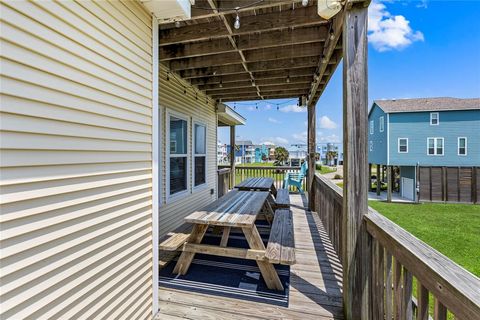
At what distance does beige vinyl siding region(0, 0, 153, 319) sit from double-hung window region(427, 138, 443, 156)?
18.5m

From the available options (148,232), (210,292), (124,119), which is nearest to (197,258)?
(210,292)

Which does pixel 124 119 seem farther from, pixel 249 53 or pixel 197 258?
pixel 249 53

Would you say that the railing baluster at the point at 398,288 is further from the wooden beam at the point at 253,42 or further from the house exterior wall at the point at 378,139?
the house exterior wall at the point at 378,139

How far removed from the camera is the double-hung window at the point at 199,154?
211 inches

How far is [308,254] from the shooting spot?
3314 millimetres

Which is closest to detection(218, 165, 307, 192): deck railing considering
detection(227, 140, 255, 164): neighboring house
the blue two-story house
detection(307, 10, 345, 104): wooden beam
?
detection(307, 10, 345, 104): wooden beam

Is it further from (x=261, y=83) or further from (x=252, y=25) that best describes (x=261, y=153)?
(x=252, y=25)

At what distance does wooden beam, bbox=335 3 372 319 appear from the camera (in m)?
1.91

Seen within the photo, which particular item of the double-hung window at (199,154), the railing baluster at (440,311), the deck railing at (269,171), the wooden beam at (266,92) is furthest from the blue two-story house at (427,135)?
the railing baluster at (440,311)

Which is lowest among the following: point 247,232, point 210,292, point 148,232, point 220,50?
point 210,292

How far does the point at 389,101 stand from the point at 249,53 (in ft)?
54.7

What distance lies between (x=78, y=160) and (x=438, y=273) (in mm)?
1905

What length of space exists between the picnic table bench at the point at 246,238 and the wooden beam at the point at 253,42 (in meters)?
2.22

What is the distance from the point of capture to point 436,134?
48.9ft
